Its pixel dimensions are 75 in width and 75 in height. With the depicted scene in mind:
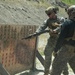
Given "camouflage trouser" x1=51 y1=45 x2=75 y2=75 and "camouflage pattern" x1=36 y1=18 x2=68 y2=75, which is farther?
"camouflage pattern" x1=36 y1=18 x2=68 y2=75

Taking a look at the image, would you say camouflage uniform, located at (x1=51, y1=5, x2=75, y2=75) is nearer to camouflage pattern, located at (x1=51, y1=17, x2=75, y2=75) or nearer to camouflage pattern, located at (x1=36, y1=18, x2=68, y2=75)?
camouflage pattern, located at (x1=51, y1=17, x2=75, y2=75)

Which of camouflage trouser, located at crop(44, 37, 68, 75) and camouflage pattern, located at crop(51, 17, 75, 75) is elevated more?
camouflage pattern, located at crop(51, 17, 75, 75)

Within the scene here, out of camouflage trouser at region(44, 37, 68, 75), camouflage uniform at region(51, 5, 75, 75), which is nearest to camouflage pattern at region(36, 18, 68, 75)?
camouflage trouser at region(44, 37, 68, 75)

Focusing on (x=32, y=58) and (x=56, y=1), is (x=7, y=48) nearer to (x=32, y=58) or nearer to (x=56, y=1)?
(x=32, y=58)

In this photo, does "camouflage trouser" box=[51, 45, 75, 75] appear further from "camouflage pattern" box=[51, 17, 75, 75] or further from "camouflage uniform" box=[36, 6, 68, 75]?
"camouflage uniform" box=[36, 6, 68, 75]

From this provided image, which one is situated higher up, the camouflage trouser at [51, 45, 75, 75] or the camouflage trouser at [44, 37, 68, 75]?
the camouflage trouser at [51, 45, 75, 75]

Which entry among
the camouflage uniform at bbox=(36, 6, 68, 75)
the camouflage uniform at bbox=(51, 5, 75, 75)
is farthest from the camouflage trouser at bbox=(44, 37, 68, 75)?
the camouflage uniform at bbox=(51, 5, 75, 75)

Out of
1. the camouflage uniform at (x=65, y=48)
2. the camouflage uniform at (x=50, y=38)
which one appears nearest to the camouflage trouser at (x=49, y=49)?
the camouflage uniform at (x=50, y=38)

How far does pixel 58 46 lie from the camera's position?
24.2 ft

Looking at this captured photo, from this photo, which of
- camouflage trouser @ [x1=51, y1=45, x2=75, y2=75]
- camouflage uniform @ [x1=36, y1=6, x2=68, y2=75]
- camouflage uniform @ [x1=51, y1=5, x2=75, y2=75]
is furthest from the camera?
camouflage uniform @ [x1=36, y1=6, x2=68, y2=75]

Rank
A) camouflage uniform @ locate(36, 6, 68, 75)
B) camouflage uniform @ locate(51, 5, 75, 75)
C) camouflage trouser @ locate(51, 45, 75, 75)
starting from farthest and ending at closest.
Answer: camouflage uniform @ locate(36, 6, 68, 75) < camouflage trouser @ locate(51, 45, 75, 75) < camouflage uniform @ locate(51, 5, 75, 75)

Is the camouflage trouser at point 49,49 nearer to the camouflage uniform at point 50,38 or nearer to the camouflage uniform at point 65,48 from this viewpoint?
the camouflage uniform at point 50,38

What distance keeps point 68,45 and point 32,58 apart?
381cm

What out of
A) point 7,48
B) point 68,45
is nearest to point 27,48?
point 7,48
